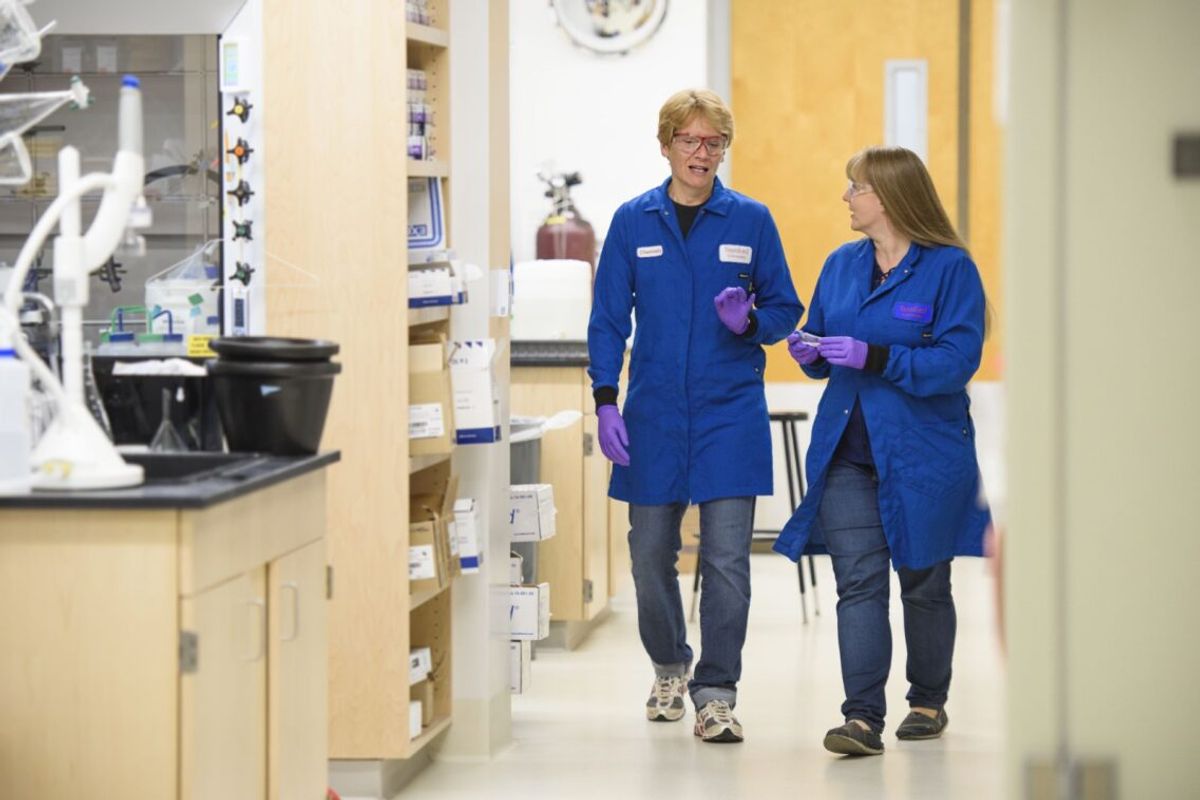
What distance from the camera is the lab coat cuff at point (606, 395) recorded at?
4711mm

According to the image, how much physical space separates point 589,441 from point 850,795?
2.09m

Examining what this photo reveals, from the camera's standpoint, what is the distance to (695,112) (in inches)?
185

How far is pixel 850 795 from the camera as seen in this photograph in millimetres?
4148

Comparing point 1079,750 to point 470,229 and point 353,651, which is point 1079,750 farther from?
point 470,229

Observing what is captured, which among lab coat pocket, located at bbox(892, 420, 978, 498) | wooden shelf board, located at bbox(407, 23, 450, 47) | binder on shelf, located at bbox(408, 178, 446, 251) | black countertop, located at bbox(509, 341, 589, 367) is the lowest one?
lab coat pocket, located at bbox(892, 420, 978, 498)

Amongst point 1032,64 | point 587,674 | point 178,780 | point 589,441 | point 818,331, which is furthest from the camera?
point 589,441

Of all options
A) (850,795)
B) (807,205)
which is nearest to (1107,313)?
(850,795)

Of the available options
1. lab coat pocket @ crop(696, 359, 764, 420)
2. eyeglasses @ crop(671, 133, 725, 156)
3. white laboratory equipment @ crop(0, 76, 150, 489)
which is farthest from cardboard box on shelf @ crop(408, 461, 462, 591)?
white laboratory equipment @ crop(0, 76, 150, 489)

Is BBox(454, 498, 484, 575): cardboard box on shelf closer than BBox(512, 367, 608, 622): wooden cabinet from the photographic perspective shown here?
Yes

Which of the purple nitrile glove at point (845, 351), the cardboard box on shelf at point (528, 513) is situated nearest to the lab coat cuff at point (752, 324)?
the purple nitrile glove at point (845, 351)

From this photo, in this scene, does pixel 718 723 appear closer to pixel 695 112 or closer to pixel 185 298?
pixel 695 112

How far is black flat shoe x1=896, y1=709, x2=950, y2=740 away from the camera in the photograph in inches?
187

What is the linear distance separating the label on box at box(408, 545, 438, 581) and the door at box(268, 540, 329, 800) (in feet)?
2.08

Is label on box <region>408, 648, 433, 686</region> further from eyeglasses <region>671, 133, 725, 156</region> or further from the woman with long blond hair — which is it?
eyeglasses <region>671, 133, 725, 156</region>
